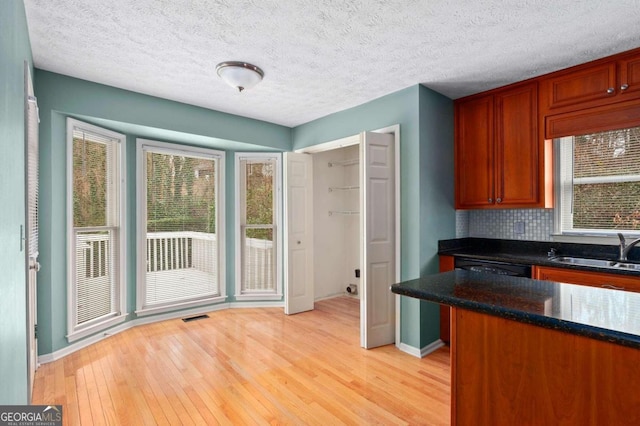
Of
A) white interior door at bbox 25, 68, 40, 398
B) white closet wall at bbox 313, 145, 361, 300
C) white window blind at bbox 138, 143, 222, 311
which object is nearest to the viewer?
white interior door at bbox 25, 68, 40, 398

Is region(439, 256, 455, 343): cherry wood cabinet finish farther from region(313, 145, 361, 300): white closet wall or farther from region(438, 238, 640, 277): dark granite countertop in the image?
region(313, 145, 361, 300): white closet wall

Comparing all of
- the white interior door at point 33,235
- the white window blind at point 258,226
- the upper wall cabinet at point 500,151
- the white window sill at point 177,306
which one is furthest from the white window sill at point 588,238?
the white interior door at point 33,235

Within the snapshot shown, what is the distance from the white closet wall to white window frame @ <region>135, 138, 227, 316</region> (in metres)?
1.39

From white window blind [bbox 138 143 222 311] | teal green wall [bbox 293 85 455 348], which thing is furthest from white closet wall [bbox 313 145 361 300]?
teal green wall [bbox 293 85 455 348]

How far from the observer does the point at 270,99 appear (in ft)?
11.4

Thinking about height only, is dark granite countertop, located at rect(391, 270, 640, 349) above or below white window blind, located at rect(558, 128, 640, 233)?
below

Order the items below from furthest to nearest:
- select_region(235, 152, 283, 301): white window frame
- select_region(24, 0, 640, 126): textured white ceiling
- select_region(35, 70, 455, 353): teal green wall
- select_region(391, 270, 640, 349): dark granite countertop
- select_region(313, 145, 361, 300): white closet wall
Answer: select_region(313, 145, 361, 300): white closet wall, select_region(235, 152, 283, 301): white window frame, select_region(35, 70, 455, 353): teal green wall, select_region(24, 0, 640, 126): textured white ceiling, select_region(391, 270, 640, 349): dark granite countertop

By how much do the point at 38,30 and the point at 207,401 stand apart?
2.78 metres

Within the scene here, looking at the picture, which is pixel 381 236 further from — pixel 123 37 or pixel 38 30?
pixel 38 30

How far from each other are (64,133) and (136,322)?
217 centimetres

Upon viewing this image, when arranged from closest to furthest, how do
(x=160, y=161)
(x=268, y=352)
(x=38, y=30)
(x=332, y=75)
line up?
(x=38, y=30)
(x=332, y=75)
(x=268, y=352)
(x=160, y=161)

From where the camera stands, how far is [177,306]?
407cm

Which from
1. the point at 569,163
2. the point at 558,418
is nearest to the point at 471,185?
the point at 569,163

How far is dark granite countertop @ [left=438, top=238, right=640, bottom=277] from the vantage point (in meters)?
2.61
